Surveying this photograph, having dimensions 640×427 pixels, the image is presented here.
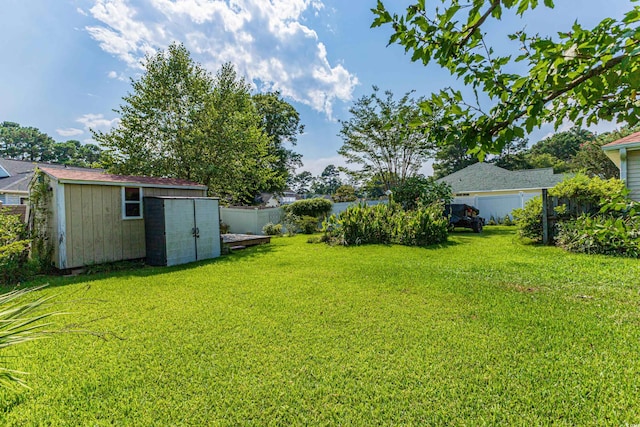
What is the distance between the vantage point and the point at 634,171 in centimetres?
789

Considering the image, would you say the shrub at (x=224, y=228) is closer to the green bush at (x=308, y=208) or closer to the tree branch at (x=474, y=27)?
the green bush at (x=308, y=208)

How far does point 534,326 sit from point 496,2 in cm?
343

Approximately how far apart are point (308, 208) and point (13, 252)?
10844 millimetres

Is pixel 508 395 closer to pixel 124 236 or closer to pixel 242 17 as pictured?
pixel 124 236

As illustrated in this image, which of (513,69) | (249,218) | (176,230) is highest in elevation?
(513,69)

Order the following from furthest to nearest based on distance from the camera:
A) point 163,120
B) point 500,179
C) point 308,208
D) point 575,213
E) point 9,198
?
point 500,179, point 308,208, point 9,198, point 163,120, point 575,213

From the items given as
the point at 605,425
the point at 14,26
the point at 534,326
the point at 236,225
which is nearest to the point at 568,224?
the point at 534,326

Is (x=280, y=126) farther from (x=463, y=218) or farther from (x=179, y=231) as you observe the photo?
(x=179, y=231)

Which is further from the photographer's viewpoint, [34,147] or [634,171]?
[34,147]

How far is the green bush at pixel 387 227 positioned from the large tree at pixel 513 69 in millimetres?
8059

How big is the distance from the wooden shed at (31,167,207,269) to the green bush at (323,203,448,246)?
593 centimetres

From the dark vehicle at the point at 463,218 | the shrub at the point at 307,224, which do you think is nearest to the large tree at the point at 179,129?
the shrub at the point at 307,224

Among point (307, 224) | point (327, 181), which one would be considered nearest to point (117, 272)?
point (307, 224)

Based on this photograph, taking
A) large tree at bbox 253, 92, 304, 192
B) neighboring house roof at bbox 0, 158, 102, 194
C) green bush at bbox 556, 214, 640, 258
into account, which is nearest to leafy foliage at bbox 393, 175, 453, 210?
green bush at bbox 556, 214, 640, 258
